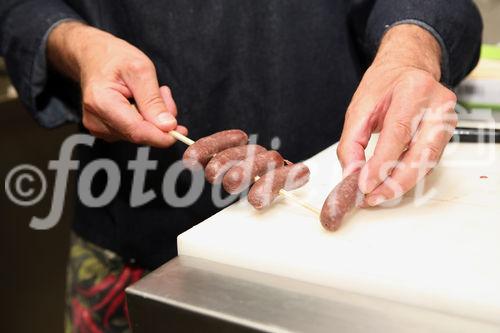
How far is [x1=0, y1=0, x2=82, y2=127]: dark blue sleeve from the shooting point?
1.17 m

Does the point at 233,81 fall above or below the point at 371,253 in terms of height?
above

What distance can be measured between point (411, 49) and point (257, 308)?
1.85ft

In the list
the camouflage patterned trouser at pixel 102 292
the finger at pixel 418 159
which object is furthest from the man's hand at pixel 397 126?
the camouflage patterned trouser at pixel 102 292

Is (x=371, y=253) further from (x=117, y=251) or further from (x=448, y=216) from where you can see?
(x=117, y=251)

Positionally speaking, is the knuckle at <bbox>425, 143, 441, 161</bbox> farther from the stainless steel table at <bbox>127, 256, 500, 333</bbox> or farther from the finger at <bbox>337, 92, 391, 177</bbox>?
the stainless steel table at <bbox>127, 256, 500, 333</bbox>

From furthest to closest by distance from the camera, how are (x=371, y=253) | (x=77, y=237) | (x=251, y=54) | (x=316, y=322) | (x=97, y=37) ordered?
(x=77, y=237) → (x=251, y=54) → (x=97, y=37) → (x=371, y=253) → (x=316, y=322)

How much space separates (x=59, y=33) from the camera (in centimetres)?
115

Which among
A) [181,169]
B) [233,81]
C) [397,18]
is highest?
[397,18]

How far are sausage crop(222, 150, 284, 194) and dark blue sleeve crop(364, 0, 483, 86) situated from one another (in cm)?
39

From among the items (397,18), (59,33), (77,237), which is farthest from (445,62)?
(77,237)

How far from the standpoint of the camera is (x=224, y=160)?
0.84 m

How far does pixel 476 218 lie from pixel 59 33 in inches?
32.6

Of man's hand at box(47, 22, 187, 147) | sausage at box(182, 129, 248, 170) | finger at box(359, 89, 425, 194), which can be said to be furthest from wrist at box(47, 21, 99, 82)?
finger at box(359, 89, 425, 194)

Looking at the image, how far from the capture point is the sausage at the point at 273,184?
0.81 meters
